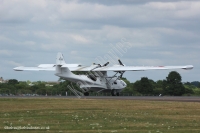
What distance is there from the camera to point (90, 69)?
8225 centimetres

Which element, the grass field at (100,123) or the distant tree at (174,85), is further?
the distant tree at (174,85)

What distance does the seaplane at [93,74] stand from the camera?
7806cm

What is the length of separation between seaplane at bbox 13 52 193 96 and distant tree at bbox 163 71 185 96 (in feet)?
119

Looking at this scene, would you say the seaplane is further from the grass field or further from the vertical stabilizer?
the grass field

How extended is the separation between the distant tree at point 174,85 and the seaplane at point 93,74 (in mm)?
36146

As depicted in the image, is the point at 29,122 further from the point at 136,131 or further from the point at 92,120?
the point at 136,131

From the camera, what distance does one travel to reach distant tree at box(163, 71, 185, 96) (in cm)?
→ 12048

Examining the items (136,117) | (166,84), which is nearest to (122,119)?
(136,117)

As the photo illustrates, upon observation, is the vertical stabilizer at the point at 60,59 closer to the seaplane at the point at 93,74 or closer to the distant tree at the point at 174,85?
the seaplane at the point at 93,74

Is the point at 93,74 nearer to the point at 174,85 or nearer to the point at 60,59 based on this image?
the point at 60,59

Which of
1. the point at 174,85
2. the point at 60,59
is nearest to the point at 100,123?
the point at 60,59

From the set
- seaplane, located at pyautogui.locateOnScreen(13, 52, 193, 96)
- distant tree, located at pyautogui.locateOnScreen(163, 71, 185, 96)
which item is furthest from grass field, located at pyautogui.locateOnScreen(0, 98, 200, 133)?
distant tree, located at pyautogui.locateOnScreen(163, 71, 185, 96)

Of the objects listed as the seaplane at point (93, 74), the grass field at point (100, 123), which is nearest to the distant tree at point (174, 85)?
the seaplane at point (93, 74)

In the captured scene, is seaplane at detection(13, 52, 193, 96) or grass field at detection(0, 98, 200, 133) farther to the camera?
seaplane at detection(13, 52, 193, 96)
